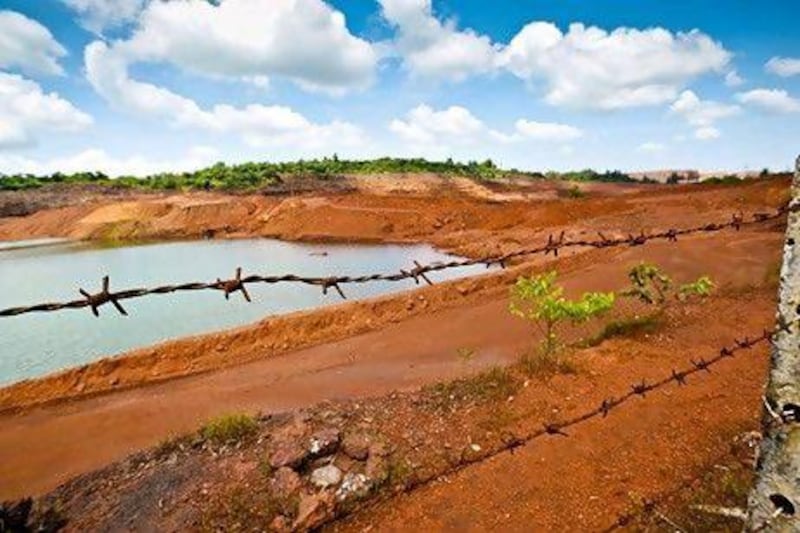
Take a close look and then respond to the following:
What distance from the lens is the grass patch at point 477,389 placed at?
871cm

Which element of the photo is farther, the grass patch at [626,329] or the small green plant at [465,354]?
the small green plant at [465,354]

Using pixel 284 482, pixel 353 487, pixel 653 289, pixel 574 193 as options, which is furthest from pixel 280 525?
pixel 574 193

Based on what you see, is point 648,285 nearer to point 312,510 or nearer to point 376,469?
point 376,469

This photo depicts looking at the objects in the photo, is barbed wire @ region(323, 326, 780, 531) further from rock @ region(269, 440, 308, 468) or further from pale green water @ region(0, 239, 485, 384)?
pale green water @ region(0, 239, 485, 384)

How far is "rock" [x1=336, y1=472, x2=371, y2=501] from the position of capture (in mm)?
6418

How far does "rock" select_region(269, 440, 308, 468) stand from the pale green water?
8558mm

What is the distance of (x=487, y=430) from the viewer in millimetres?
7801

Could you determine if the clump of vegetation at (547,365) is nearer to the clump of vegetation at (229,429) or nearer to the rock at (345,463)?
the rock at (345,463)

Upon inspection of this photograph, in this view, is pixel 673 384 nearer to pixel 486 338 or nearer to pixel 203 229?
pixel 486 338

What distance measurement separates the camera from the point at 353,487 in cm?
654

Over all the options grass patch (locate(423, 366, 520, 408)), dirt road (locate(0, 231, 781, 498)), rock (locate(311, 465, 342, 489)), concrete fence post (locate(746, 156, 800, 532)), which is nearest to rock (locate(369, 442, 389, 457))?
rock (locate(311, 465, 342, 489))

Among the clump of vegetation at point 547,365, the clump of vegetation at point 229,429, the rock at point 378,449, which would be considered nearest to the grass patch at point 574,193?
the clump of vegetation at point 547,365

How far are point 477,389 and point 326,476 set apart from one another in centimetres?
314

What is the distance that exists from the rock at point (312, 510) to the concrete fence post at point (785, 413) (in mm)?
Answer: 5028
